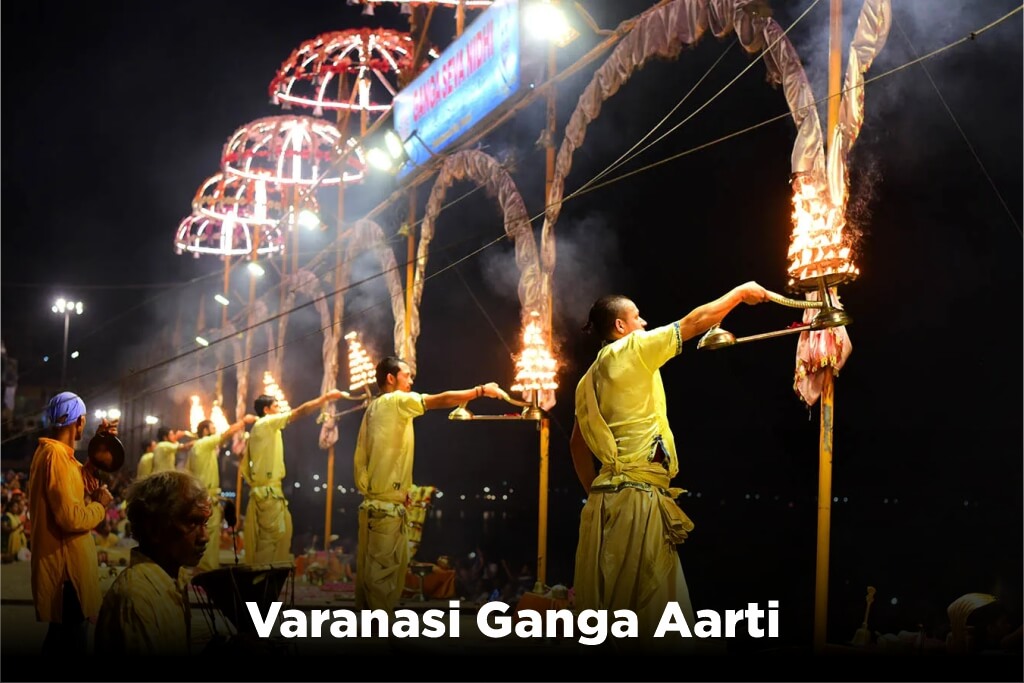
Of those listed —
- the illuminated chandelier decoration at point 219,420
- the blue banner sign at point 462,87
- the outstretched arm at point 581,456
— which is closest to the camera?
the outstretched arm at point 581,456

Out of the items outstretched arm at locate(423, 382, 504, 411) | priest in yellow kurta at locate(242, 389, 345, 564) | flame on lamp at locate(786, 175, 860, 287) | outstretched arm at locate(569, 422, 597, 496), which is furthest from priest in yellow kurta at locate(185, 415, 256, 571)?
flame on lamp at locate(786, 175, 860, 287)

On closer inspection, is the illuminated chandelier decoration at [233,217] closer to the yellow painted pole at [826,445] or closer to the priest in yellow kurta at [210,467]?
the priest in yellow kurta at [210,467]

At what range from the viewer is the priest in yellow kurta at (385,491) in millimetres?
7879

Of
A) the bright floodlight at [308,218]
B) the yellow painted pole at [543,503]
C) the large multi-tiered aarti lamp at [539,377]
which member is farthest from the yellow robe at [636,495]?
the bright floodlight at [308,218]

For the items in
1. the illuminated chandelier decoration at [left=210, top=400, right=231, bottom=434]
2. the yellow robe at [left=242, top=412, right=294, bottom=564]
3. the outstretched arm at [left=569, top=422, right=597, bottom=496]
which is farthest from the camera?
the illuminated chandelier decoration at [left=210, top=400, right=231, bottom=434]

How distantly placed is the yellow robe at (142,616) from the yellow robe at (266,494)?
8749mm

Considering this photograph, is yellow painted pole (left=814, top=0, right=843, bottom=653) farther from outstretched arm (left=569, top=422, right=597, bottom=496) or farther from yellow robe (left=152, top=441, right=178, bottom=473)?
yellow robe (left=152, top=441, right=178, bottom=473)

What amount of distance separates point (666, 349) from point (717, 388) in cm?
3097

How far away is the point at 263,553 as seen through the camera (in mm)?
11930

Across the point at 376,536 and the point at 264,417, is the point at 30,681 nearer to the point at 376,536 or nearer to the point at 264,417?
the point at 376,536

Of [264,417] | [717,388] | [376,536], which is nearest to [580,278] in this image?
[264,417]

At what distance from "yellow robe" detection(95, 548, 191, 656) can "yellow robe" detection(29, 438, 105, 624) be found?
7.07ft

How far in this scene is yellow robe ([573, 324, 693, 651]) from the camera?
4.76m

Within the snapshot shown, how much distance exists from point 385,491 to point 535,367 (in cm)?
189
